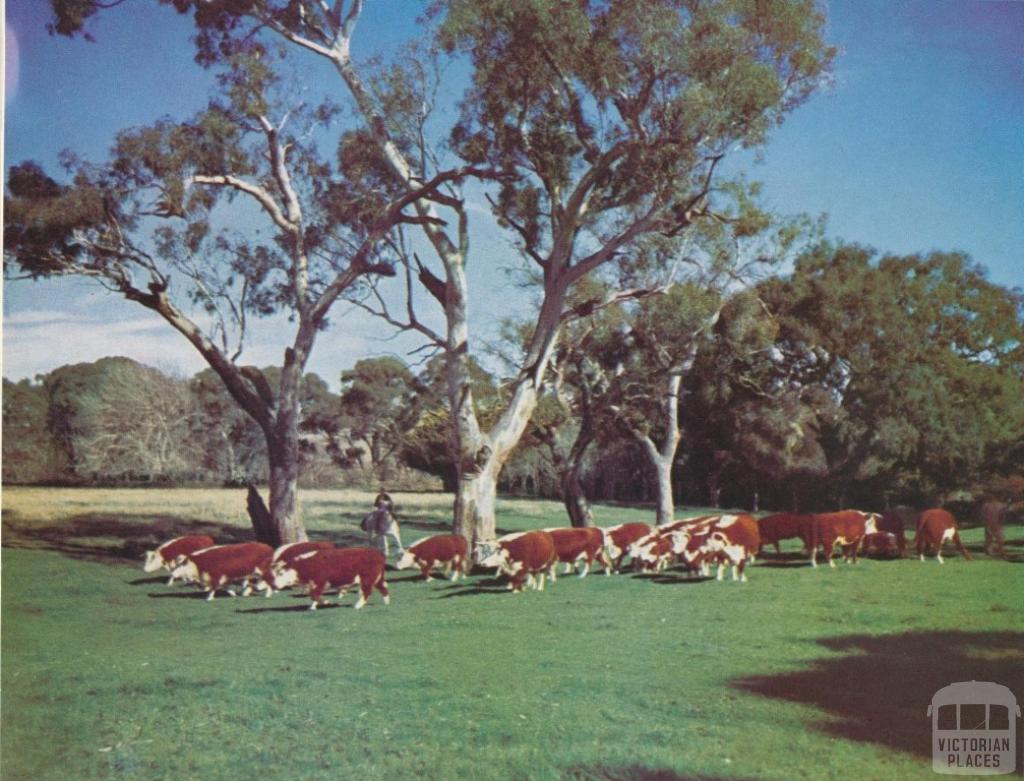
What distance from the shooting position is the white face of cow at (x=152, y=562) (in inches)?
186

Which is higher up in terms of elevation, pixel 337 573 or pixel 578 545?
pixel 578 545

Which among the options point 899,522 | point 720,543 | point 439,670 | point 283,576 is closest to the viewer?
point 439,670

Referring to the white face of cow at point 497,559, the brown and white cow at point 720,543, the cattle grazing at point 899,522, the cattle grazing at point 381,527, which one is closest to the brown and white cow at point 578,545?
the white face of cow at point 497,559

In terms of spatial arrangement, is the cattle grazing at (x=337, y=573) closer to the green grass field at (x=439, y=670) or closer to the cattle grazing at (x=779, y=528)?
the green grass field at (x=439, y=670)

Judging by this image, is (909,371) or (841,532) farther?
(841,532)

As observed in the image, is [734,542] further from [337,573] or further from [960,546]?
[337,573]

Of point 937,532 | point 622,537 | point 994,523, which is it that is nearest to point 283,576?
point 622,537

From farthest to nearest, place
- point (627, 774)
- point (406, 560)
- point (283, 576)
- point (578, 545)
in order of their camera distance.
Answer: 1. point (578, 545)
2. point (406, 560)
3. point (283, 576)
4. point (627, 774)

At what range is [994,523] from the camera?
5.45 metres

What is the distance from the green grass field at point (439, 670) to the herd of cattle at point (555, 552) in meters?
0.12

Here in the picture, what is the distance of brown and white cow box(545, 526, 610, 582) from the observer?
6223mm

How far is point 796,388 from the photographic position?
5699mm

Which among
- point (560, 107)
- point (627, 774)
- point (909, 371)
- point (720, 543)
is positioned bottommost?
point (627, 774)

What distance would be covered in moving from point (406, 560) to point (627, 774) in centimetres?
217
